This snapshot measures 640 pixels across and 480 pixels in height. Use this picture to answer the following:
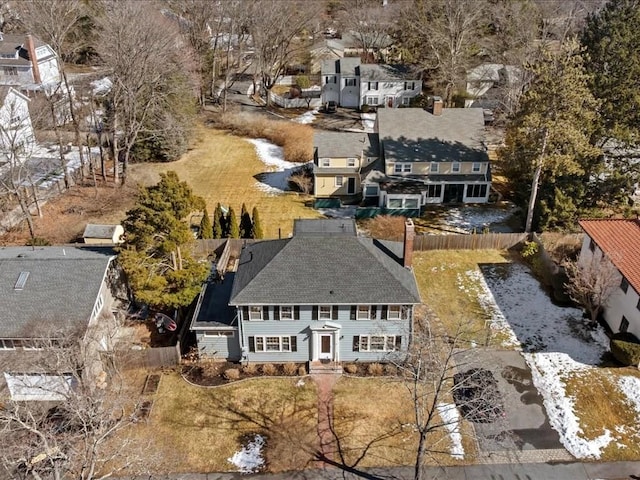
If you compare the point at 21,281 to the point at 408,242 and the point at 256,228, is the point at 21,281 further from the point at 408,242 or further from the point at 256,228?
the point at 408,242

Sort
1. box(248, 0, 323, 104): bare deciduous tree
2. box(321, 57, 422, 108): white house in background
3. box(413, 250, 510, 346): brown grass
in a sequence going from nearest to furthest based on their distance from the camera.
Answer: box(413, 250, 510, 346): brown grass, box(321, 57, 422, 108): white house in background, box(248, 0, 323, 104): bare deciduous tree

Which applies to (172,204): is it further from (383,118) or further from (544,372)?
(383,118)

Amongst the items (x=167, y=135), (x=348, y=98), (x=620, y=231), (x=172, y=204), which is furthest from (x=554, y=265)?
(x=348, y=98)

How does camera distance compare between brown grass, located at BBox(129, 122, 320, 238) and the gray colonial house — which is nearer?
the gray colonial house

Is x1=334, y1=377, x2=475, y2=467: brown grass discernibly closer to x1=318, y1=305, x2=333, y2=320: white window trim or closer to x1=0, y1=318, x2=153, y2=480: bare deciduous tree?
x1=318, y1=305, x2=333, y2=320: white window trim

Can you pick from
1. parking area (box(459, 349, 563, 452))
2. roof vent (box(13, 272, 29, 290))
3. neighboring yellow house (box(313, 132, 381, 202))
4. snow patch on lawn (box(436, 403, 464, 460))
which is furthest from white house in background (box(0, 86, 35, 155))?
parking area (box(459, 349, 563, 452))

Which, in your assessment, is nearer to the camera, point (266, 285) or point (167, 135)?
point (266, 285)
